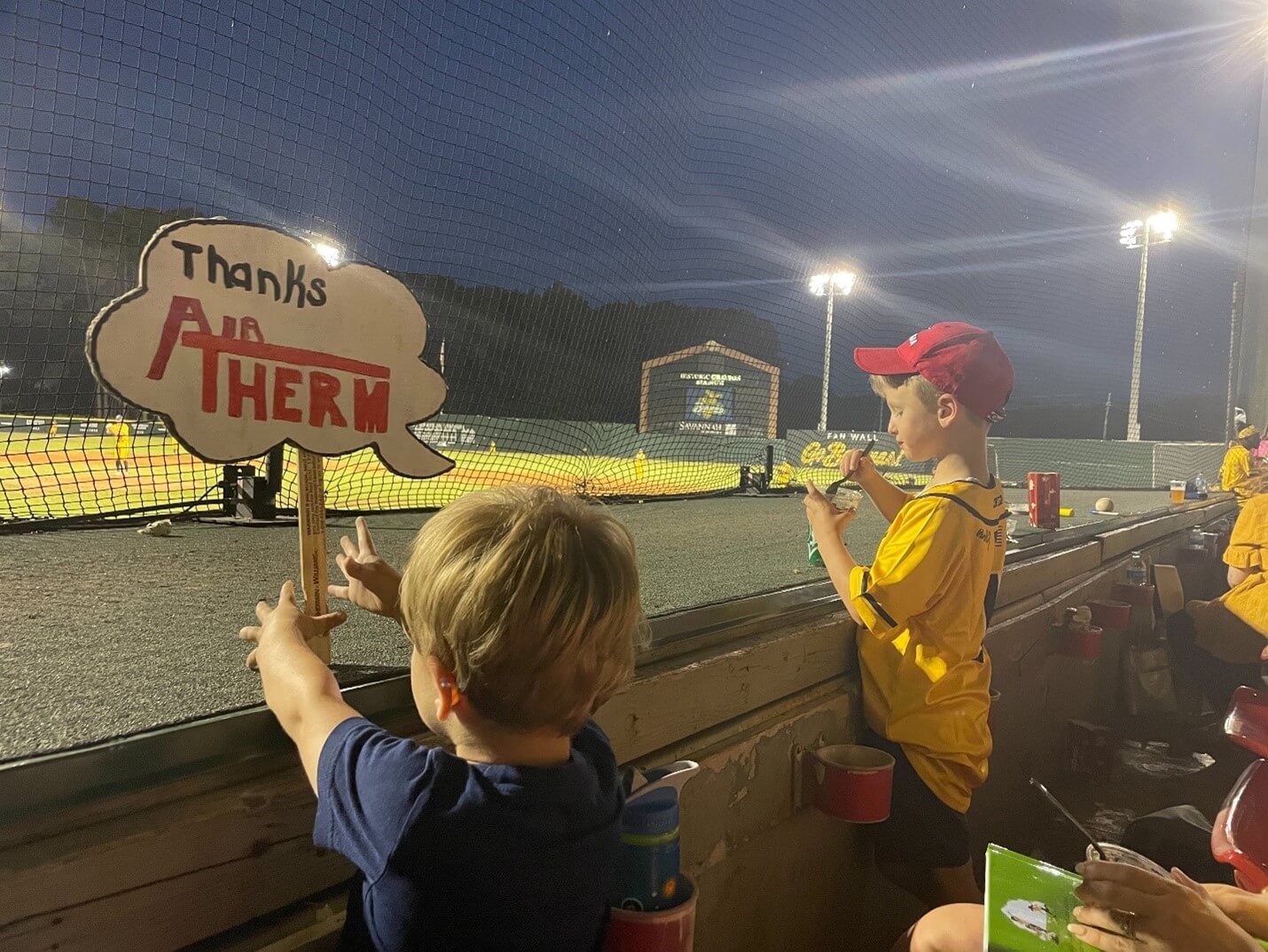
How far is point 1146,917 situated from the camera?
111 centimetres

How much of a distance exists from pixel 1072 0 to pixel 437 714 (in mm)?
11265

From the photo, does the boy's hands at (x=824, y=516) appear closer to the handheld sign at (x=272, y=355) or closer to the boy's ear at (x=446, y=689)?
the handheld sign at (x=272, y=355)

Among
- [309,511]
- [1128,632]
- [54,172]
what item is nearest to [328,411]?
[309,511]

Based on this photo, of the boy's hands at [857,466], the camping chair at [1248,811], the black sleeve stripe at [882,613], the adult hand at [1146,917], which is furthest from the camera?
the boy's hands at [857,466]

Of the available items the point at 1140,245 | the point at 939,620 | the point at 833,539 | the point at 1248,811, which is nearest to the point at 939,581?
the point at 939,620

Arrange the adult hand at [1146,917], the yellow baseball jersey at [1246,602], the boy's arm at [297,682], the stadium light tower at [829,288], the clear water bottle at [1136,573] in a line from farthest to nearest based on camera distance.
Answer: the stadium light tower at [829,288] → the clear water bottle at [1136,573] → the yellow baseball jersey at [1246,602] → the adult hand at [1146,917] → the boy's arm at [297,682]

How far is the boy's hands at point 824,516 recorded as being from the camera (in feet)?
5.99

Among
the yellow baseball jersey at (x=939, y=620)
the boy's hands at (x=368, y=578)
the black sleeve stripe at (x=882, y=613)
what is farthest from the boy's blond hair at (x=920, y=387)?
the boy's hands at (x=368, y=578)

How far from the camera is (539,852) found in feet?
2.64

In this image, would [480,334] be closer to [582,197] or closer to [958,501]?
[582,197]

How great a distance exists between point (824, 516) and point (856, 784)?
629 mm

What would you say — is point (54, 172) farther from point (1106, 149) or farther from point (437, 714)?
point (1106, 149)

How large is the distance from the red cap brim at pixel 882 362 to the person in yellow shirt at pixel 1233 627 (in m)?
3.08

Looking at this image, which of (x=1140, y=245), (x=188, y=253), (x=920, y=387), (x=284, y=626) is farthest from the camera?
(x=1140, y=245)
